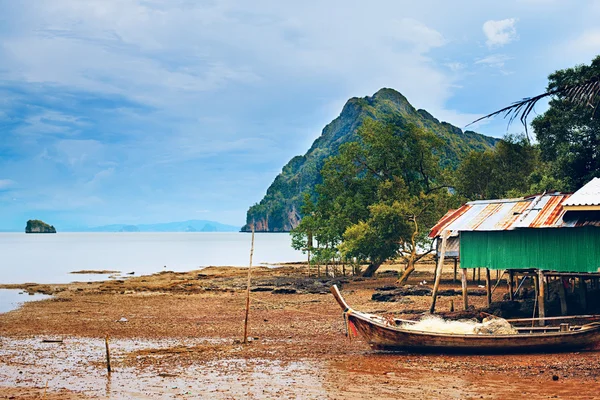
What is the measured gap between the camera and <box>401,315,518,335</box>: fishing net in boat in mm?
17469

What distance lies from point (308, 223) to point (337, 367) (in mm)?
30639

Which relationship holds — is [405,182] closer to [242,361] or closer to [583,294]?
[583,294]

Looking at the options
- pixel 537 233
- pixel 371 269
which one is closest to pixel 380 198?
Answer: pixel 371 269

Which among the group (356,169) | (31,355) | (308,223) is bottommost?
(31,355)

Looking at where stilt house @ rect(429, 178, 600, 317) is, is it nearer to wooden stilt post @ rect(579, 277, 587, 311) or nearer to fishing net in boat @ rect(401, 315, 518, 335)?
wooden stilt post @ rect(579, 277, 587, 311)

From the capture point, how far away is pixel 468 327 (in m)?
18.1

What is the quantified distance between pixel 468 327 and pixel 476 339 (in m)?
A: 1.20

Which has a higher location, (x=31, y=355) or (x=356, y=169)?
(x=356, y=169)

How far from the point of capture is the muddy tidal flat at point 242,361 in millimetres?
14289

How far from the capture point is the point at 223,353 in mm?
19141

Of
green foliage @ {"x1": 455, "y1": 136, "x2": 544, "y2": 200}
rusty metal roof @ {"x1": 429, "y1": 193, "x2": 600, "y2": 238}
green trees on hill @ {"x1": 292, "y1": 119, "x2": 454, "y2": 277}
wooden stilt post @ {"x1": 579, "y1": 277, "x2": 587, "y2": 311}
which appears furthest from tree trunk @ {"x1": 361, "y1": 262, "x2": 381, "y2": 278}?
wooden stilt post @ {"x1": 579, "y1": 277, "x2": 587, "y2": 311}

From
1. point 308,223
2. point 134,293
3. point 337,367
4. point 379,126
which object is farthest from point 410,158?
point 337,367

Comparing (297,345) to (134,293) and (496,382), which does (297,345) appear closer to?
(496,382)

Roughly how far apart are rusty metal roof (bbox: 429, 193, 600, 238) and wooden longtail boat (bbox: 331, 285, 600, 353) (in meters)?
3.37
